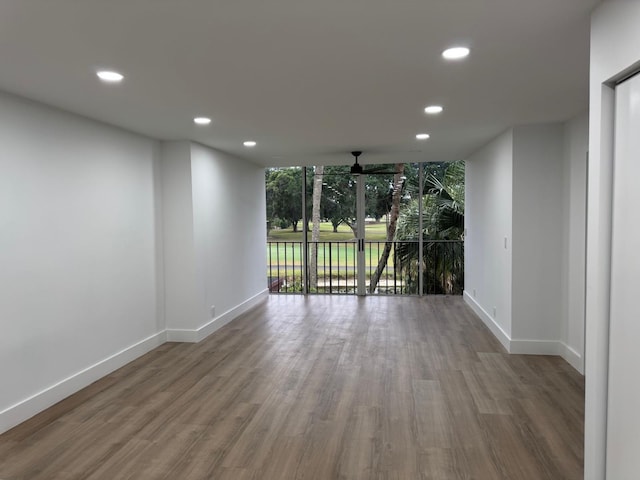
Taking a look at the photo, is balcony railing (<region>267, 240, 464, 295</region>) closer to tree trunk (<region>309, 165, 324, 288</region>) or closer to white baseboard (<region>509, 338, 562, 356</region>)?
tree trunk (<region>309, 165, 324, 288</region>)

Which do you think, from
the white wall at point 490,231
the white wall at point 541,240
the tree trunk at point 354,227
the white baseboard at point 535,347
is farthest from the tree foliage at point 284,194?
the white baseboard at point 535,347

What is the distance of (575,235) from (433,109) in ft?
6.06

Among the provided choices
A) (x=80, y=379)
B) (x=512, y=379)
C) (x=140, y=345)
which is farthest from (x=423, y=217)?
(x=80, y=379)

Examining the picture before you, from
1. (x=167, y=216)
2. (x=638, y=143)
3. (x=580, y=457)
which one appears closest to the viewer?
(x=638, y=143)

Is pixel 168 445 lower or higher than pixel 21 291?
lower

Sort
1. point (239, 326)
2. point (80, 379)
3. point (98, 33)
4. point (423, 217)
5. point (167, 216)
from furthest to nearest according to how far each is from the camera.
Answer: point (423, 217) < point (239, 326) < point (167, 216) < point (80, 379) < point (98, 33)

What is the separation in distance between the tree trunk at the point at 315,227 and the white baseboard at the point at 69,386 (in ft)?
13.4

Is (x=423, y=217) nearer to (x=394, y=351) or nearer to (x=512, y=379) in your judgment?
(x=394, y=351)

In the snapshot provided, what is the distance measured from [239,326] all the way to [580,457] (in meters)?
4.15

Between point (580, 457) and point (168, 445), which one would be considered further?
point (168, 445)

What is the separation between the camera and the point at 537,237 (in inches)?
176

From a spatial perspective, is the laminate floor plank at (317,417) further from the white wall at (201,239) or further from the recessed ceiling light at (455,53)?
the recessed ceiling light at (455,53)

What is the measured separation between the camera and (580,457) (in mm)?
2580

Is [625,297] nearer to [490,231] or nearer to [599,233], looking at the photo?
[599,233]
